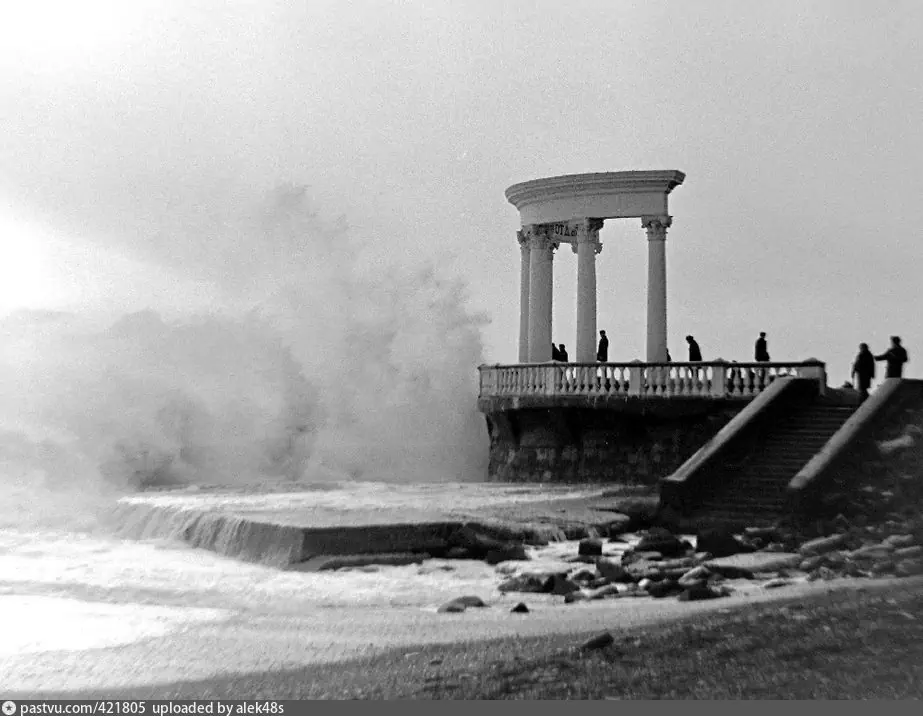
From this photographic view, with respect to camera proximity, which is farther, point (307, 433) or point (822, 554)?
point (307, 433)

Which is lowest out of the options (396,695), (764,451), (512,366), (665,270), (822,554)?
(396,695)

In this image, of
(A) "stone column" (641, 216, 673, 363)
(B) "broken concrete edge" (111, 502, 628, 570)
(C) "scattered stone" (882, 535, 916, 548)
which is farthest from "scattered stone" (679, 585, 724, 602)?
(A) "stone column" (641, 216, 673, 363)

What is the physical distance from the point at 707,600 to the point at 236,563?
18.2 feet

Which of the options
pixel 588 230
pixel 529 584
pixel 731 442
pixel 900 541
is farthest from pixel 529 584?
pixel 588 230

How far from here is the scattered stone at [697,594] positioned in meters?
12.0

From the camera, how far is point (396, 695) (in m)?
9.09

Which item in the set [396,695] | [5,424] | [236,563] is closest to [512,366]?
[5,424]

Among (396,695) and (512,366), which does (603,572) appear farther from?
(512,366)

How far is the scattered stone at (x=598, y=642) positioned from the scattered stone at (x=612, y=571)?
9.29ft

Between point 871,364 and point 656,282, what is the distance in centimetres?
527

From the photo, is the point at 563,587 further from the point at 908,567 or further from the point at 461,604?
the point at 908,567

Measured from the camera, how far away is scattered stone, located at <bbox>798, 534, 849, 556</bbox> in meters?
14.6

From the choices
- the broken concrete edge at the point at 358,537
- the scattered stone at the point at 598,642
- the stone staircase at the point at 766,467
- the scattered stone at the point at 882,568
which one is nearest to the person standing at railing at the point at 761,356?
the stone staircase at the point at 766,467

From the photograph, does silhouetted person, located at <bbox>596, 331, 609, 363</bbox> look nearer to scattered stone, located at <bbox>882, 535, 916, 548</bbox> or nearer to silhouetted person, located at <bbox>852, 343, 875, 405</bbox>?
silhouetted person, located at <bbox>852, 343, 875, 405</bbox>
